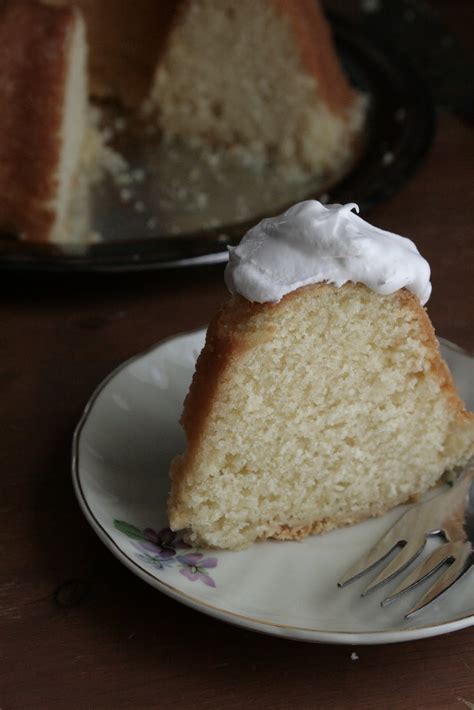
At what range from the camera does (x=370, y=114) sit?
202 cm

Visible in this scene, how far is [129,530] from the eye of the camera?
999 millimetres

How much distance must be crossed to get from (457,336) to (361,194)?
37 centimetres

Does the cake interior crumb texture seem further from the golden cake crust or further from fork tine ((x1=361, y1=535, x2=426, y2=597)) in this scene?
the golden cake crust

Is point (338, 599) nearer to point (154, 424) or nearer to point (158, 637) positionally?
point (158, 637)

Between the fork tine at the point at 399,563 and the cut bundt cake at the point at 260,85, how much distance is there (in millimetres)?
1077

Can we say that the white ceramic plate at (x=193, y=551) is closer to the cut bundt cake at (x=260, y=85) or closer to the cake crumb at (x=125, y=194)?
the cake crumb at (x=125, y=194)

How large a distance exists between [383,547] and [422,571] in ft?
0.20

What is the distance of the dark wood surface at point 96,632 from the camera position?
2.98 feet

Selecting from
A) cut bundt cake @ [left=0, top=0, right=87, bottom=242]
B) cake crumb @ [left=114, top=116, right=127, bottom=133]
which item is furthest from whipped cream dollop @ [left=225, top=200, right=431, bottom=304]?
cake crumb @ [left=114, top=116, right=127, bottom=133]

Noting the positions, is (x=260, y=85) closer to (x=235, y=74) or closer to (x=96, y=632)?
(x=235, y=74)

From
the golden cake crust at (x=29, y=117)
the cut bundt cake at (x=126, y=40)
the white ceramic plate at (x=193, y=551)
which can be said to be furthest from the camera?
the cut bundt cake at (x=126, y=40)

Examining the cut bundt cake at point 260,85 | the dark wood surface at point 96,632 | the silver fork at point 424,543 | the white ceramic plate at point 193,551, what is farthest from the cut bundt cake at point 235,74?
the silver fork at point 424,543

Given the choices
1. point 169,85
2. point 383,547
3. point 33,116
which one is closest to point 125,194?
point 33,116

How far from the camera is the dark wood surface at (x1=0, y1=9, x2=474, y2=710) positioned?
35.7 inches
